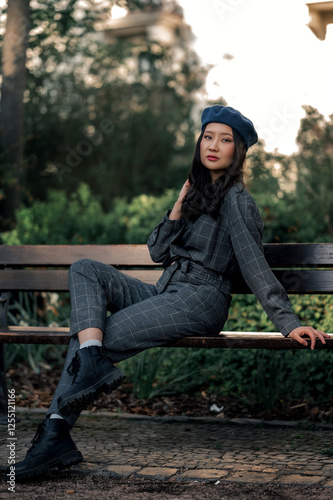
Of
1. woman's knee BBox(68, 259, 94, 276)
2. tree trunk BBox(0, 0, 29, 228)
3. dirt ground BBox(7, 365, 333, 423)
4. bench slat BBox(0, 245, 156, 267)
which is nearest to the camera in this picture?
woman's knee BBox(68, 259, 94, 276)

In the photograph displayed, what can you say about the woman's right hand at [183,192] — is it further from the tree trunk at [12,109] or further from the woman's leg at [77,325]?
the tree trunk at [12,109]

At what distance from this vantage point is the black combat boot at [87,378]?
99.6 inches

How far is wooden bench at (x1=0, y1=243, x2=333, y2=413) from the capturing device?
9.43ft

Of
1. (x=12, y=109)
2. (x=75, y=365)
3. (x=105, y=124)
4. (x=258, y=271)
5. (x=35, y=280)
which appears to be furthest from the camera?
(x=105, y=124)

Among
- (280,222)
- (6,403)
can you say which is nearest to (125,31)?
(280,222)

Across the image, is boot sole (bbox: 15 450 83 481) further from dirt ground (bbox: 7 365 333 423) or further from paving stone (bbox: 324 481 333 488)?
dirt ground (bbox: 7 365 333 423)

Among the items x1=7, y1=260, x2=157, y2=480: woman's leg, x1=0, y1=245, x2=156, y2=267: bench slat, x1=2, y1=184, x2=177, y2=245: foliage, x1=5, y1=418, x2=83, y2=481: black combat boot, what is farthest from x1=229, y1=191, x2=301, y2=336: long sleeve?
x1=2, y1=184, x2=177, y2=245: foliage

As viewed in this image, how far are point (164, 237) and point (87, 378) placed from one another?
0.88m

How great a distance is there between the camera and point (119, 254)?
11.9 ft

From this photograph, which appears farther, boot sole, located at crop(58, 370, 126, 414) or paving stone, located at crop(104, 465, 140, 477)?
paving stone, located at crop(104, 465, 140, 477)

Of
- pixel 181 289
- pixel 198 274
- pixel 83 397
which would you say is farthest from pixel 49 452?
pixel 198 274

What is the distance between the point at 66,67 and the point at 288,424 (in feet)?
39.0

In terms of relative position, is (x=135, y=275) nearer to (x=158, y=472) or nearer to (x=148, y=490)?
(x=158, y=472)

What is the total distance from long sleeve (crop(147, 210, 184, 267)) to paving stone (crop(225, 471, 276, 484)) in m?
1.08
